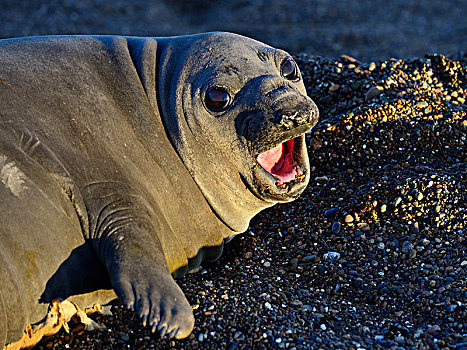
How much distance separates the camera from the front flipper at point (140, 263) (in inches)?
100

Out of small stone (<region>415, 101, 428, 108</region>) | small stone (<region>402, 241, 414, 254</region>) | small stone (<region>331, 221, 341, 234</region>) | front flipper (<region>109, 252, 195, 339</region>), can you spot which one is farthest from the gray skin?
small stone (<region>415, 101, 428, 108</region>)

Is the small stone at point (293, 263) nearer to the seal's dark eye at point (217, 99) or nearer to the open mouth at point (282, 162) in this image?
the open mouth at point (282, 162)

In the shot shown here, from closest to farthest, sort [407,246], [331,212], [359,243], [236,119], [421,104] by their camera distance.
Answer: [236,119] < [407,246] < [359,243] < [331,212] < [421,104]

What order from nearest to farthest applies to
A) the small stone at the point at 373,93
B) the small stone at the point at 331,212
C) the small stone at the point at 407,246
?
the small stone at the point at 407,246, the small stone at the point at 331,212, the small stone at the point at 373,93

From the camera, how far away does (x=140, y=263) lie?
8.91ft

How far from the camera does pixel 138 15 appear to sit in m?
9.45

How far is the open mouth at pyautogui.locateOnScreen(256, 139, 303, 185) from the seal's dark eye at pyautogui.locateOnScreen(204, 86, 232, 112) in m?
0.31

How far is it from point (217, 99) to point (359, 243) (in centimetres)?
114

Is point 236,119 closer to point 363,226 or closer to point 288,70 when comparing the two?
point 288,70

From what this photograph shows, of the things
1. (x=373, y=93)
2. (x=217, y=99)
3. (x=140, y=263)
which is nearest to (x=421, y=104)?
(x=373, y=93)

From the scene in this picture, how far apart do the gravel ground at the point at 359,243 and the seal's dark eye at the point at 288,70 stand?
909 mm

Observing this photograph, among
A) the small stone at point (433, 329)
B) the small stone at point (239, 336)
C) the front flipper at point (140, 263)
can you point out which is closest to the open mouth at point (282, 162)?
the front flipper at point (140, 263)

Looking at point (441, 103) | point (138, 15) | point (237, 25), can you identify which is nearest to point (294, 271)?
point (441, 103)

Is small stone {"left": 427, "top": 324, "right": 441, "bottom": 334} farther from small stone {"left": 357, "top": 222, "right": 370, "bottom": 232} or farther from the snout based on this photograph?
the snout
